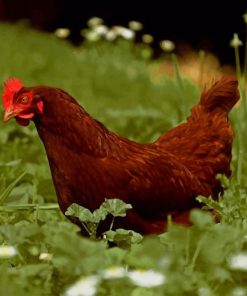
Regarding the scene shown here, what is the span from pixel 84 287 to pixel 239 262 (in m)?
0.44

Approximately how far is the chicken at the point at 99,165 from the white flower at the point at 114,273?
0.83 m

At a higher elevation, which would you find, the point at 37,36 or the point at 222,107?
the point at 222,107

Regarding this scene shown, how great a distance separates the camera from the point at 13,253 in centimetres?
323

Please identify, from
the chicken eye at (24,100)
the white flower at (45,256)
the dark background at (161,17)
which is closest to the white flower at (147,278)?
the white flower at (45,256)

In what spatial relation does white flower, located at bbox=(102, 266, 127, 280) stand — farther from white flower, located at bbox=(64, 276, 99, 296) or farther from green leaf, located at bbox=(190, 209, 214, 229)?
green leaf, located at bbox=(190, 209, 214, 229)

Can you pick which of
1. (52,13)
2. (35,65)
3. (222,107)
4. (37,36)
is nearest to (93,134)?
(222,107)

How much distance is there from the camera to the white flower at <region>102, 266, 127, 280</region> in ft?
9.35

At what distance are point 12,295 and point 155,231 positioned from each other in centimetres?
121

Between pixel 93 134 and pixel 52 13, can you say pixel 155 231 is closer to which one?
pixel 93 134

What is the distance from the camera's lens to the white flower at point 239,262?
291cm

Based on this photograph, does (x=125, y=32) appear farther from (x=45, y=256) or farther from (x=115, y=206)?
(x=45, y=256)

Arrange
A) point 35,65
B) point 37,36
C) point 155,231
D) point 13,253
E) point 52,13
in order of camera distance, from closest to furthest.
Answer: point 13,253 < point 155,231 < point 35,65 < point 37,36 < point 52,13

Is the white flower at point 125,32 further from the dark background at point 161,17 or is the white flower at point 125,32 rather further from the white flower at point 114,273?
the dark background at point 161,17

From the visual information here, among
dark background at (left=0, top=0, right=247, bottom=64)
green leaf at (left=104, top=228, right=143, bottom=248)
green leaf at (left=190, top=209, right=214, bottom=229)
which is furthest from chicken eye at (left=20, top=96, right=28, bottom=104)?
dark background at (left=0, top=0, right=247, bottom=64)
